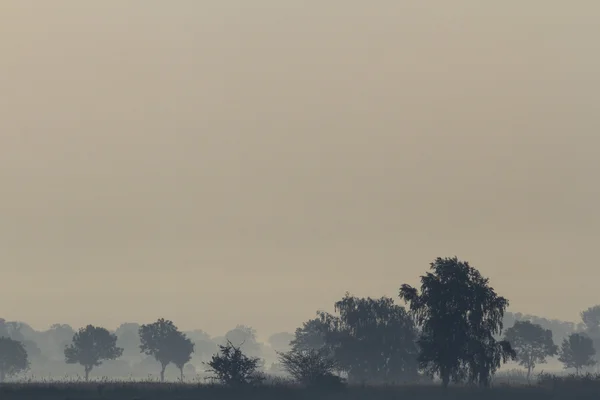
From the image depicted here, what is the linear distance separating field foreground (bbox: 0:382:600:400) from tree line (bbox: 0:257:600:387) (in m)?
2.92

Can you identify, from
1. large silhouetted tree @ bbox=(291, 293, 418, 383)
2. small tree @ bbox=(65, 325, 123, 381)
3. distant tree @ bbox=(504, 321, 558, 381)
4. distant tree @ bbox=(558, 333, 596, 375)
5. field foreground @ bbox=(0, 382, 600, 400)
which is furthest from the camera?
distant tree @ bbox=(558, 333, 596, 375)

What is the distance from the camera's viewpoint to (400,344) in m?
142

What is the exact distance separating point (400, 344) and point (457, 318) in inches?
1773

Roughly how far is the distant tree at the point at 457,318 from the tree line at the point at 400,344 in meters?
0.08

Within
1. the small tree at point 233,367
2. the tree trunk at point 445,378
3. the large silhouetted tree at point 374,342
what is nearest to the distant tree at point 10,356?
the large silhouetted tree at point 374,342

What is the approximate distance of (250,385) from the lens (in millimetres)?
94250

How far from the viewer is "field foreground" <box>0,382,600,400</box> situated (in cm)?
8669

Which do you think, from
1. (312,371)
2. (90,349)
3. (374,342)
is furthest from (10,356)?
(312,371)

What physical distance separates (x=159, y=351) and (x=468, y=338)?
101 m

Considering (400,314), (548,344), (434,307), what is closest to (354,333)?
(400,314)

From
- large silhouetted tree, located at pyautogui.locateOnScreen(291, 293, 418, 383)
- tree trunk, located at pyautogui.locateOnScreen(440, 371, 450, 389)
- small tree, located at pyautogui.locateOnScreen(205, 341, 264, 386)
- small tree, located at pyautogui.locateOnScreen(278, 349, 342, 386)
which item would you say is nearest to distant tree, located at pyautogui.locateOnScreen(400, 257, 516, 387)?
tree trunk, located at pyautogui.locateOnScreen(440, 371, 450, 389)

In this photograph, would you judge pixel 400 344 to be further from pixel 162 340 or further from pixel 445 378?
pixel 162 340

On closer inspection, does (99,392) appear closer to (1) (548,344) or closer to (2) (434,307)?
(2) (434,307)

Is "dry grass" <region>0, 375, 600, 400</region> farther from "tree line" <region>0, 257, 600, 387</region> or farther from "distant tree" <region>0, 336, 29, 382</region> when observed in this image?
"distant tree" <region>0, 336, 29, 382</region>
